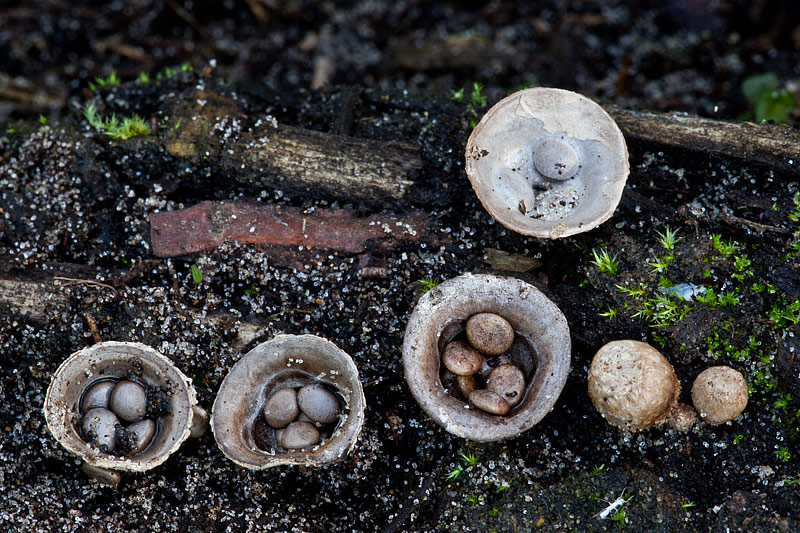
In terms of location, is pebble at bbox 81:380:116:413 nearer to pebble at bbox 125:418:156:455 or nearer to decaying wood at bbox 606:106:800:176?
pebble at bbox 125:418:156:455

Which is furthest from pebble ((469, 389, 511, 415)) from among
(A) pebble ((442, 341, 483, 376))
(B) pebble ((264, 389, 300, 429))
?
(B) pebble ((264, 389, 300, 429))

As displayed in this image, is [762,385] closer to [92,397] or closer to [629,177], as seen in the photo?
[629,177]

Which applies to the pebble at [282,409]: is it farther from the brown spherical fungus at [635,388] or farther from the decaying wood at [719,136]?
the decaying wood at [719,136]

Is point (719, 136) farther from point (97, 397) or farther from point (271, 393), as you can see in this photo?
point (97, 397)

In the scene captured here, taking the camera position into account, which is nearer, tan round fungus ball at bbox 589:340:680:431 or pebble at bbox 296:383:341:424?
tan round fungus ball at bbox 589:340:680:431

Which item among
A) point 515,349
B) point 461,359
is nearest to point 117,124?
point 461,359

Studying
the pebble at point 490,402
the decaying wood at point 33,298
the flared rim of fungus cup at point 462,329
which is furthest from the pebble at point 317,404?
the decaying wood at point 33,298
